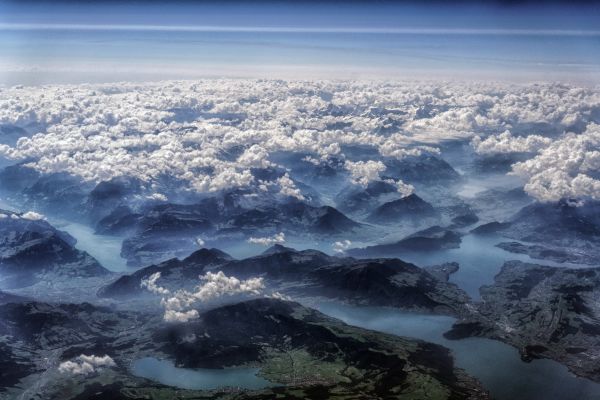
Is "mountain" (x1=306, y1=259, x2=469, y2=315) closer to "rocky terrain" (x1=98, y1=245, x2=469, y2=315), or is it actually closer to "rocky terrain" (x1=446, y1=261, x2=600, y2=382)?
"rocky terrain" (x1=98, y1=245, x2=469, y2=315)

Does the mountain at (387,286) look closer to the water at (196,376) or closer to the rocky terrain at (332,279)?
the rocky terrain at (332,279)

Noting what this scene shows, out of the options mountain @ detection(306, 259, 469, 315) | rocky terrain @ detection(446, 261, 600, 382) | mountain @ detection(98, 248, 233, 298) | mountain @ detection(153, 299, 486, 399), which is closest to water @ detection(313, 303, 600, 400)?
rocky terrain @ detection(446, 261, 600, 382)

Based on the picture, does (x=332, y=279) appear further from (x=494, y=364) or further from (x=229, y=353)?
(x=494, y=364)

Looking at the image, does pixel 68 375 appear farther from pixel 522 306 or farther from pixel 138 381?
pixel 522 306

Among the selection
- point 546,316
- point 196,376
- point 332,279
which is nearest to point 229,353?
point 196,376

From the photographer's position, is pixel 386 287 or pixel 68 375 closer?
pixel 68 375

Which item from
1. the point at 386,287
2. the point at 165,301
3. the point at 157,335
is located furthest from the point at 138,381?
the point at 386,287
